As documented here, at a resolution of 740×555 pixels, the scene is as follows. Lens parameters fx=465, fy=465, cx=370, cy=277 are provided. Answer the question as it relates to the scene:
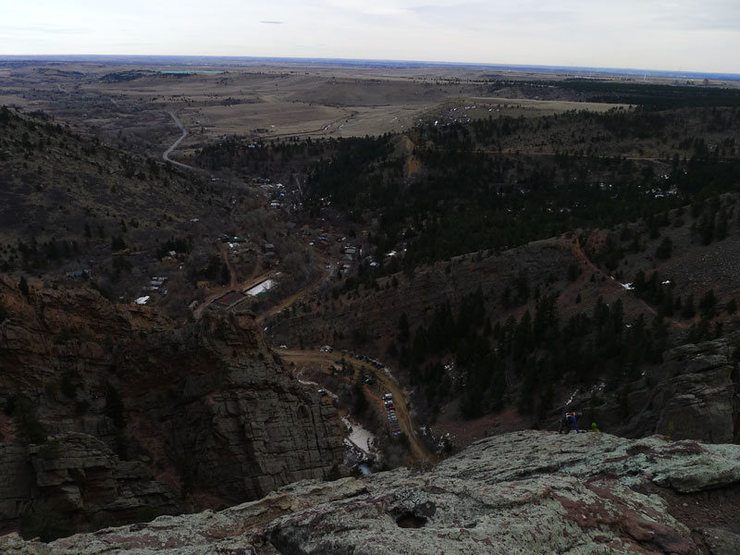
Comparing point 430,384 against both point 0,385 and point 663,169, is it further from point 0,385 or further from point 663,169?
point 663,169

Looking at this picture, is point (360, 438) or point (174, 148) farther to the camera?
point (174, 148)

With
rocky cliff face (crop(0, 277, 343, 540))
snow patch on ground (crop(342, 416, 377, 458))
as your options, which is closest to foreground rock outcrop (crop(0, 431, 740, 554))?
rocky cliff face (crop(0, 277, 343, 540))

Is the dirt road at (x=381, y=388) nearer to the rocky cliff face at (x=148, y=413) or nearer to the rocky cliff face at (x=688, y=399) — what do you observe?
the rocky cliff face at (x=148, y=413)

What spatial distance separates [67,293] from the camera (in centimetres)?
2634

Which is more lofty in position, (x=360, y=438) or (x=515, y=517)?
(x=515, y=517)

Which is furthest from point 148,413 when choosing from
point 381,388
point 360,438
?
point 381,388

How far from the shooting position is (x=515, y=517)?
9719mm

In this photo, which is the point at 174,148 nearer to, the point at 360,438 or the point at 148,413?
the point at 360,438

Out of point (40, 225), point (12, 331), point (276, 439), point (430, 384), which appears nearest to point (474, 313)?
point (430, 384)

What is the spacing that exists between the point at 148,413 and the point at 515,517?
1937 centimetres

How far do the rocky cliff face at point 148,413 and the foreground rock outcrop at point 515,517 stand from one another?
22.8 ft

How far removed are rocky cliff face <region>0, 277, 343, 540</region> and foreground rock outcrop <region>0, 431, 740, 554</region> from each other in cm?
695

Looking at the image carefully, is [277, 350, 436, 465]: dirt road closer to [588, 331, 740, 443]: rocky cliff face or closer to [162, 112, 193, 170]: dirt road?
[588, 331, 740, 443]: rocky cliff face

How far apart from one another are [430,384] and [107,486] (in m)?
28.0
